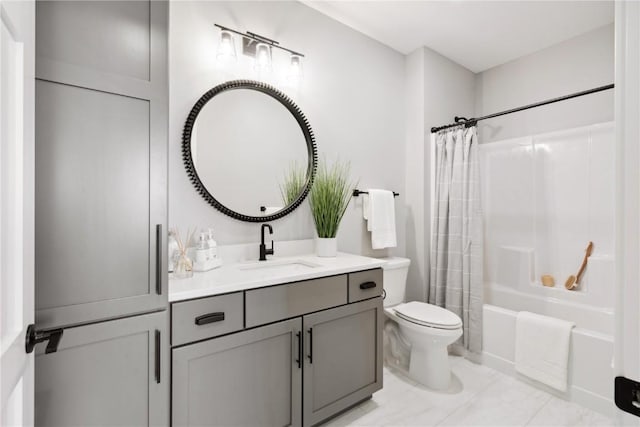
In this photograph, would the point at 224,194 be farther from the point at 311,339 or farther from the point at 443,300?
the point at 443,300

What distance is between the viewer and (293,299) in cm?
152

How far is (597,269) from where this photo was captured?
234cm

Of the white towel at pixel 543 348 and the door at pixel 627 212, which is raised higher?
the door at pixel 627 212

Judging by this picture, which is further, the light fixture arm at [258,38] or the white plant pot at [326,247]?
the white plant pot at [326,247]

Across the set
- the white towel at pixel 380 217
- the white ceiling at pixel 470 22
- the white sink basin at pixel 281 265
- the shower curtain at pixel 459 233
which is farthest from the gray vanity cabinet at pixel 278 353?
the white ceiling at pixel 470 22

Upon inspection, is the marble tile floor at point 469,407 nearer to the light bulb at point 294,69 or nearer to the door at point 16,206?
the door at point 16,206

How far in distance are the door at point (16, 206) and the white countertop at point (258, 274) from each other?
18.9 inches

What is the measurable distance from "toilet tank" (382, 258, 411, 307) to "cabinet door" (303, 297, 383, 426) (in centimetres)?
47

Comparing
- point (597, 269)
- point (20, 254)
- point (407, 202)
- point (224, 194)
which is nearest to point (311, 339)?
point (224, 194)

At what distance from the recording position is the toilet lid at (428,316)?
204 centimetres

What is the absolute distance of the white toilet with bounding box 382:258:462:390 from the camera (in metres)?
2.03

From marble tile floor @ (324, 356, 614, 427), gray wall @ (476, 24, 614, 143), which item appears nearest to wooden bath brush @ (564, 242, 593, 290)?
marble tile floor @ (324, 356, 614, 427)

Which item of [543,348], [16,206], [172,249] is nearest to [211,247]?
[172,249]

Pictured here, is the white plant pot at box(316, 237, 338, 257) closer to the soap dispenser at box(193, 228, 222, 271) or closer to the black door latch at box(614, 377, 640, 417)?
the soap dispenser at box(193, 228, 222, 271)
